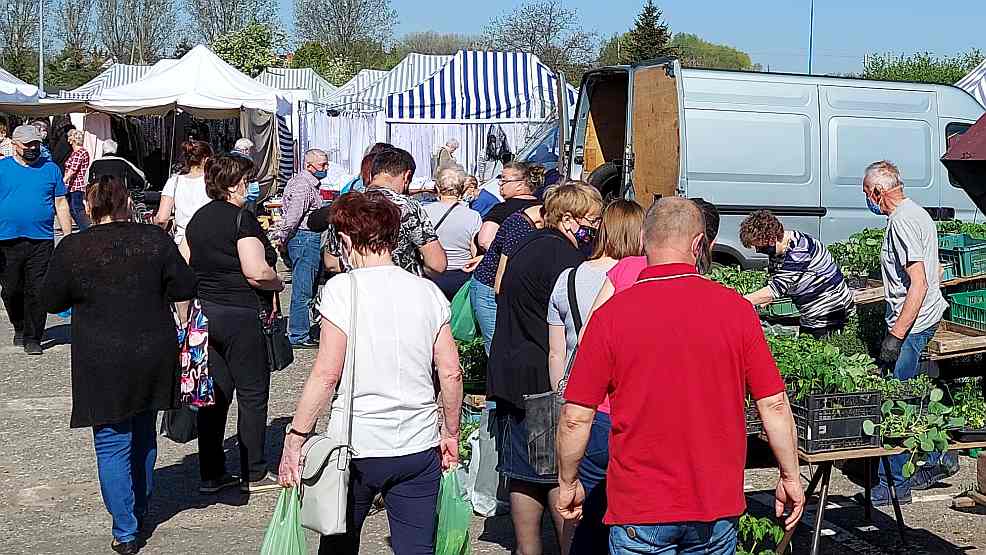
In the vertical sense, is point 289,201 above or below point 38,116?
below

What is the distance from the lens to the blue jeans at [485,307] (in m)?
6.89

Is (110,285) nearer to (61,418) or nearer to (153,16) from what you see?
(61,418)

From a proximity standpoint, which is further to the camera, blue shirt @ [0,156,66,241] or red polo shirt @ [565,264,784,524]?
blue shirt @ [0,156,66,241]

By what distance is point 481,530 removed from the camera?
5.78 meters

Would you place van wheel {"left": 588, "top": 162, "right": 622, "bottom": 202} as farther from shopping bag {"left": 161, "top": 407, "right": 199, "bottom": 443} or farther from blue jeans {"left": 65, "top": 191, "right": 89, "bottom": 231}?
blue jeans {"left": 65, "top": 191, "right": 89, "bottom": 231}

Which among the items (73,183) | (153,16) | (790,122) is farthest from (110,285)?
→ (153,16)

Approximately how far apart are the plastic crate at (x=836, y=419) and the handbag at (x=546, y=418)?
0.96 m

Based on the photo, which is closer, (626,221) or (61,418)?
(626,221)

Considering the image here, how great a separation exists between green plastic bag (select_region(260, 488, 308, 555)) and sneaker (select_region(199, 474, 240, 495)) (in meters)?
2.37

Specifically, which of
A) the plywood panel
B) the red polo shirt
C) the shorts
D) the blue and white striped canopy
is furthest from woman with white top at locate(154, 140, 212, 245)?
the blue and white striped canopy

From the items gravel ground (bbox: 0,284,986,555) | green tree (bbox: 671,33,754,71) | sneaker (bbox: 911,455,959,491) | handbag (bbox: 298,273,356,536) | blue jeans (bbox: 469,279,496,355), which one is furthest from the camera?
green tree (bbox: 671,33,754,71)

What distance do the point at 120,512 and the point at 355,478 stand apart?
194cm

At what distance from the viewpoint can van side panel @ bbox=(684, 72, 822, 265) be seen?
32.9 ft

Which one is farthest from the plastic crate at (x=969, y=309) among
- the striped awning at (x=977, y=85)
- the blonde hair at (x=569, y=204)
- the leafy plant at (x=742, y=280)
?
the striped awning at (x=977, y=85)
